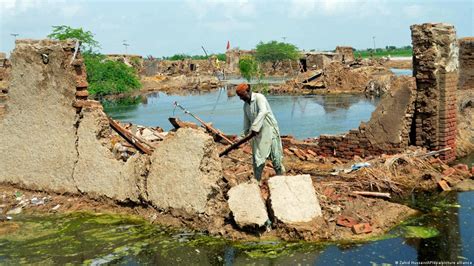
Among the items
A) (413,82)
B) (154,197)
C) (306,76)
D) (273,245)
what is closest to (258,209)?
(273,245)

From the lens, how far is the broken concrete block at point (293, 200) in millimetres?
5793

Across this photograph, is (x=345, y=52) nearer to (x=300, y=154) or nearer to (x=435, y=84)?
(x=300, y=154)

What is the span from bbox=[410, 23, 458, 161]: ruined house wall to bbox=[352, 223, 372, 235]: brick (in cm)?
388

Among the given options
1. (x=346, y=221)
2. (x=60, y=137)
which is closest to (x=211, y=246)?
(x=346, y=221)

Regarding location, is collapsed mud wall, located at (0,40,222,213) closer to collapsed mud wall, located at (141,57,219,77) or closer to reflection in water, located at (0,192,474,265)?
reflection in water, located at (0,192,474,265)

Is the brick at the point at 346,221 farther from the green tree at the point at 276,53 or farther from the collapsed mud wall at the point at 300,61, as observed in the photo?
the green tree at the point at 276,53

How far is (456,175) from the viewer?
795 cm

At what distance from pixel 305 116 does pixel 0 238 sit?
49.6 feet

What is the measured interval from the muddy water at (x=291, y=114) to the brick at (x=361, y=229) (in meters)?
9.00

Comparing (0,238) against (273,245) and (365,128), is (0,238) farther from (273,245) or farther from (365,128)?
(365,128)

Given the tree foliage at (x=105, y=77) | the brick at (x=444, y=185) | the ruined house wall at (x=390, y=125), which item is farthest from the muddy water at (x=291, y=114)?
the brick at (x=444, y=185)

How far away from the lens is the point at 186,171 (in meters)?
6.37

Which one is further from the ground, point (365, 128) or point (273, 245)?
point (365, 128)

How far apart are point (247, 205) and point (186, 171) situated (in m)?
0.95
